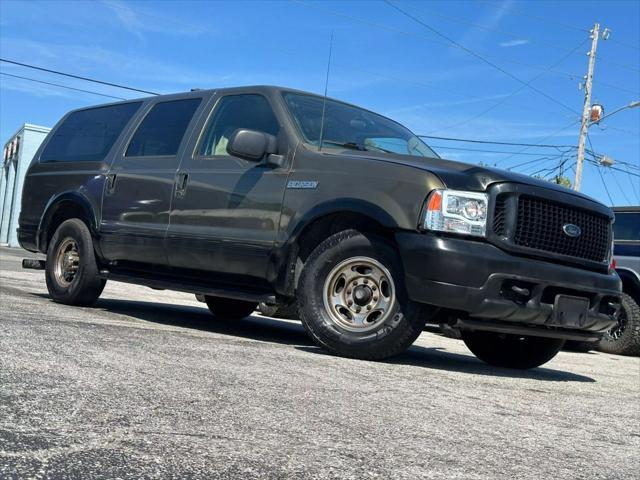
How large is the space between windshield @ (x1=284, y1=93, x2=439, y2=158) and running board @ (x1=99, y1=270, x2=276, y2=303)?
1.18 m

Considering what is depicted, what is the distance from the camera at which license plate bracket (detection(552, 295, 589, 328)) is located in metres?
4.55

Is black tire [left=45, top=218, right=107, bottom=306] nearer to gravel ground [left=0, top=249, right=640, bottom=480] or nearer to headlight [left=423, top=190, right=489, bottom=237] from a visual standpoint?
gravel ground [left=0, top=249, right=640, bottom=480]

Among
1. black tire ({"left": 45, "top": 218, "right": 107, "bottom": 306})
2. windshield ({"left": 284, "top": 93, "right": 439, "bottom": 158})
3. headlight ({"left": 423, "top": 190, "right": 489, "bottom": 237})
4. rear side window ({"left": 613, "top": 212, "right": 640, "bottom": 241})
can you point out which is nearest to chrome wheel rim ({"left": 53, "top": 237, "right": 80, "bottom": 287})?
black tire ({"left": 45, "top": 218, "right": 107, "bottom": 306})

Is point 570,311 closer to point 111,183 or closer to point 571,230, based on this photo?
point 571,230

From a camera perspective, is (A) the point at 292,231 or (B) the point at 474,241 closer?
(B) the point at 474,241

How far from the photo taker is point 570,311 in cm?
464

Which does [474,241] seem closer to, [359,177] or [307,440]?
[359,177]

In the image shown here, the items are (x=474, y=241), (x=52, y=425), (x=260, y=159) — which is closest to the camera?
(x=52, y=425)

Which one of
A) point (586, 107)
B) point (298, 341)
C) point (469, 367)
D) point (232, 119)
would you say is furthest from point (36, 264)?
point (586, 107)

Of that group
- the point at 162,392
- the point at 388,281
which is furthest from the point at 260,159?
the point at 162,392

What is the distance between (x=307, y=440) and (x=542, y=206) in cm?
280

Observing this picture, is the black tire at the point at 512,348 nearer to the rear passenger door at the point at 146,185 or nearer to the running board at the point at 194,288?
the running board at the point at 194,288

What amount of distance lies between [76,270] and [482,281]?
4.06 metres

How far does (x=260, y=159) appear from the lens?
5.32 m
